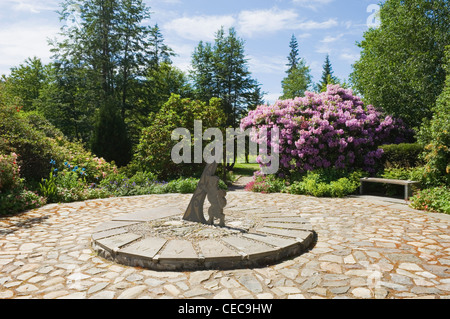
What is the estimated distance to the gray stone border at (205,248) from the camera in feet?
10.4

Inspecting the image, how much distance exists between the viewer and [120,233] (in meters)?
4.07

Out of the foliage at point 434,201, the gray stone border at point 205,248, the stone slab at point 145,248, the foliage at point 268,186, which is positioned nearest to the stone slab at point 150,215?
the gray stone border at point 205,248

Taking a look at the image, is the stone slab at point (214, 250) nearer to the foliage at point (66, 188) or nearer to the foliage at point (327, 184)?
the foliage at point (327, 184)

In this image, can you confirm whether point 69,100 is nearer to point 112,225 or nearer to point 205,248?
point 112,225

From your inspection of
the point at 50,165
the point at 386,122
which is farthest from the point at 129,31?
the point at 386,122

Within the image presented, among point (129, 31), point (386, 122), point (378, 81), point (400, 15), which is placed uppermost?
point (129, 31)

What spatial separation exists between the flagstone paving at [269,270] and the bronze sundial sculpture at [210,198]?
1.32m

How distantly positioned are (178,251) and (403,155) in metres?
8.00

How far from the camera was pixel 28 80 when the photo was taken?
78.3ft

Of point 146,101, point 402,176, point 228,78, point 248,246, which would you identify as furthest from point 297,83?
point 248,246

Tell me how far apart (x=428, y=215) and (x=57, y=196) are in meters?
8.23
